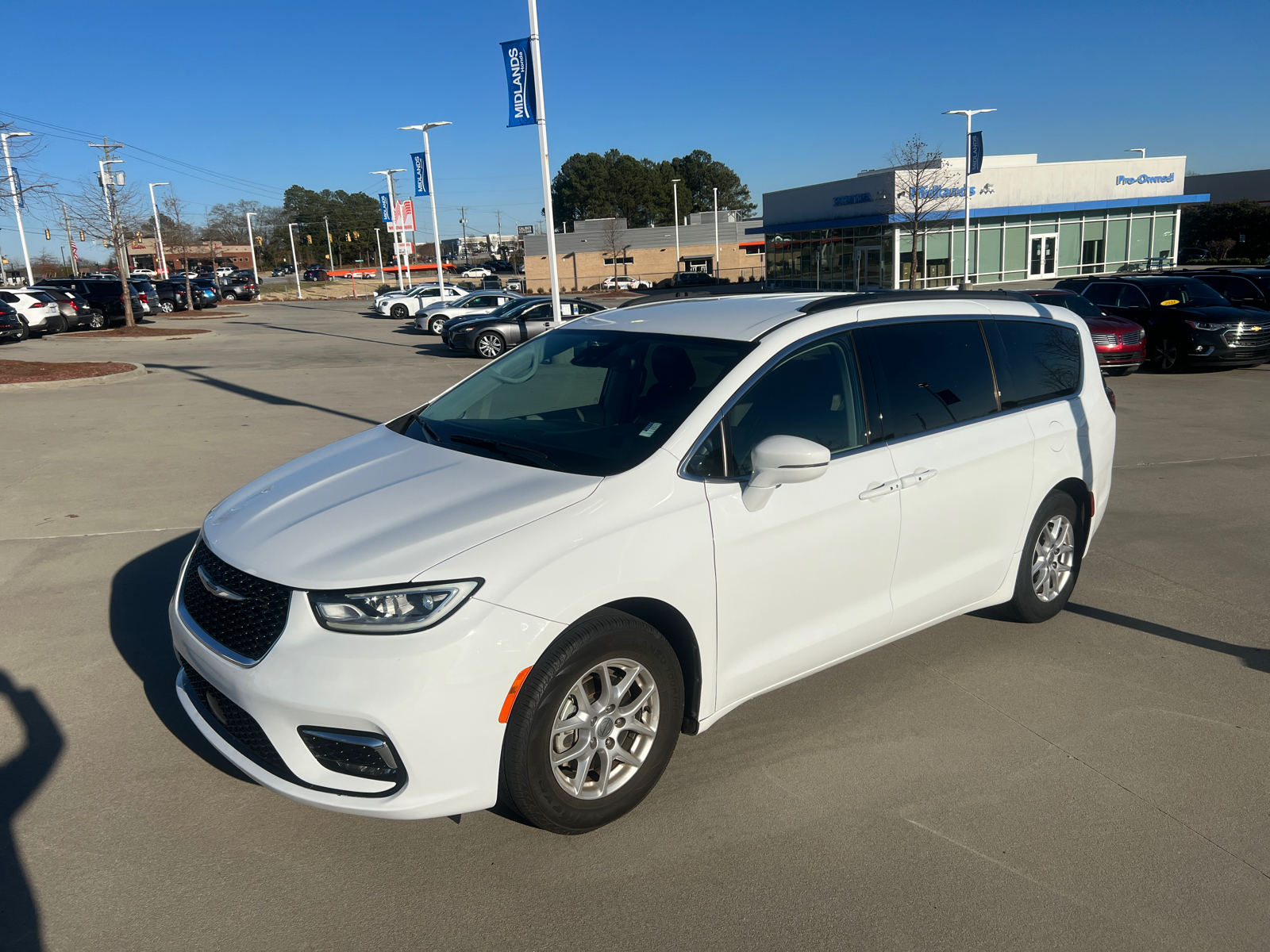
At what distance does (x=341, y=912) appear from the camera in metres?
2.96

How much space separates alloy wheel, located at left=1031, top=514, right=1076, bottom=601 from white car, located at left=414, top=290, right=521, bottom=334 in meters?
26.7

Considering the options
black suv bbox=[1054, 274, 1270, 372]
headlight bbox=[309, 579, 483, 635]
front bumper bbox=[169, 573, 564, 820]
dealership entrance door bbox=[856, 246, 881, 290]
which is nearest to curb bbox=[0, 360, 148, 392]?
front bumper bbox=[169, 573, 564, 820]

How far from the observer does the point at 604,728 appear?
3.27 metres

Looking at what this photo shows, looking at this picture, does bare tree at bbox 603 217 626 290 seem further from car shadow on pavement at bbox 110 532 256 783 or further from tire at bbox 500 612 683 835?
tire at bbox 500 612 683 835

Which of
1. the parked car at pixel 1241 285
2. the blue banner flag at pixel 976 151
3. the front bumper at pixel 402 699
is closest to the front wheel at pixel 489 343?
the parked car at pixel 1241 285

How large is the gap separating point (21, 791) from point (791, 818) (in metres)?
2.99

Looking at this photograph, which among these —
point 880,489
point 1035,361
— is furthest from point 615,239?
point 880,489

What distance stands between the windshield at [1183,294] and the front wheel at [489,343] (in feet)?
45.5

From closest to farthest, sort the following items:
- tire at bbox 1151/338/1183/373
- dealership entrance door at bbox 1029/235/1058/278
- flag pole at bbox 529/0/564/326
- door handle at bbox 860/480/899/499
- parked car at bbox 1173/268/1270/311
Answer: door handle at bbox 860/480/899/499 → flag pole at bbox 529/0/564/326 → tire at bbox 1151/338/1183/373 → parked car at bbox 1173/268/1270/311 → dealership entrance door at bbox 1029/235/1058/278

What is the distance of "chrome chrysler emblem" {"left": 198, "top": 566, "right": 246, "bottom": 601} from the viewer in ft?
10.3

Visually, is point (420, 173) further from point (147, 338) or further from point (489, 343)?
point (489, 343)

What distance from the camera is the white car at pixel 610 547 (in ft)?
9.51

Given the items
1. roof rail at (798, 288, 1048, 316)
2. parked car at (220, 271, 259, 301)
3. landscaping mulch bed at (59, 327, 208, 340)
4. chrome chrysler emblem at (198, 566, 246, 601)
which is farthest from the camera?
parked car at (220, 271, 259, 301)

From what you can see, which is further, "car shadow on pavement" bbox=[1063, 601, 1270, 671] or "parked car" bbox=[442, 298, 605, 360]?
"parked car" bbox=[442, 298, 605, 360]
